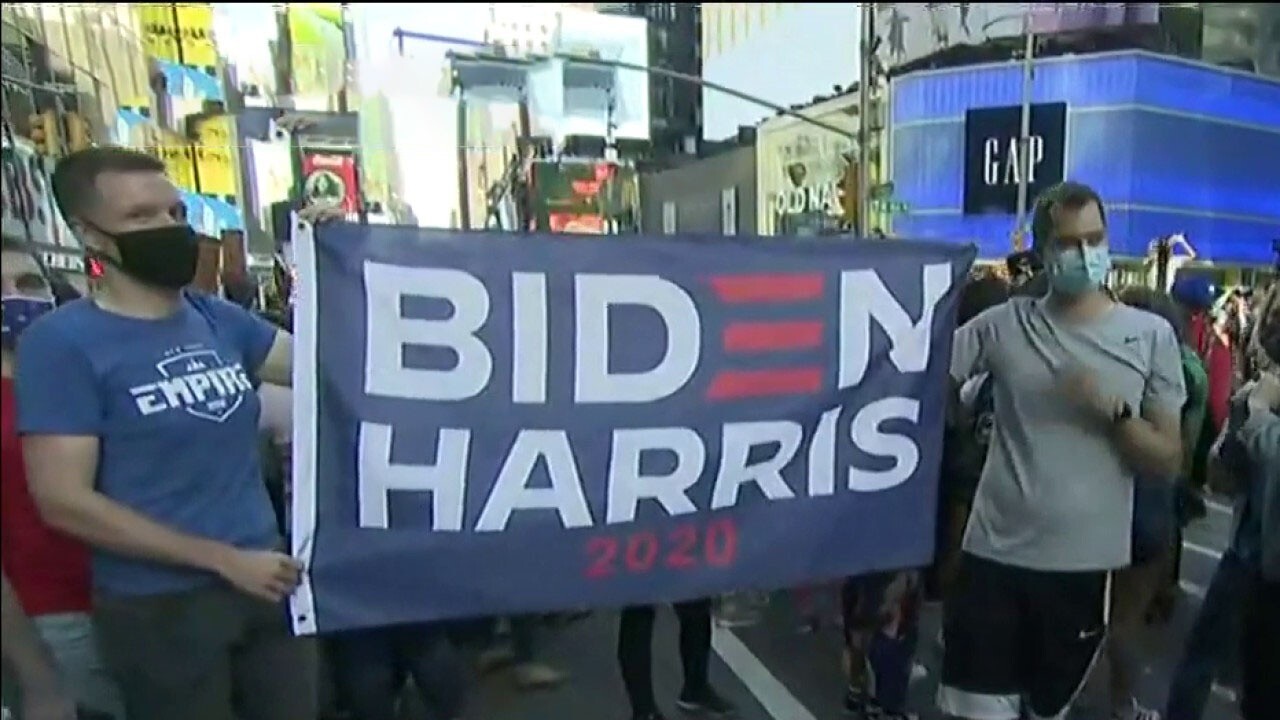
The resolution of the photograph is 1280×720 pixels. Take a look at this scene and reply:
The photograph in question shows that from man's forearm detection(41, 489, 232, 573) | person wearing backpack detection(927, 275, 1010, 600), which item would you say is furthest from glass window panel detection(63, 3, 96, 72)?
person wearing backpack detection(927, 275, 1010, 600)

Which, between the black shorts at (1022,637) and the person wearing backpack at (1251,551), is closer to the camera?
the black shorts at (1022,637)

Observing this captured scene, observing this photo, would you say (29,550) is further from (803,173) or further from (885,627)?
(885,627)

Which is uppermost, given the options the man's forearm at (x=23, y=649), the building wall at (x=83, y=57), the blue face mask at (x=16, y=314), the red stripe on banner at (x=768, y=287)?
the building wall at (x=83, y=57)

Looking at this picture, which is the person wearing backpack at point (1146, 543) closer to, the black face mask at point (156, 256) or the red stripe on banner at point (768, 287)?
the red stripe on banner at point (768, 287)

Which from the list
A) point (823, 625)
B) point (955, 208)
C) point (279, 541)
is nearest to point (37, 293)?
point (279, 541)

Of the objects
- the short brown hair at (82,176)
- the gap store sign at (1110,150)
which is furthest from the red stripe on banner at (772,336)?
the short brown hair at (82,176)
